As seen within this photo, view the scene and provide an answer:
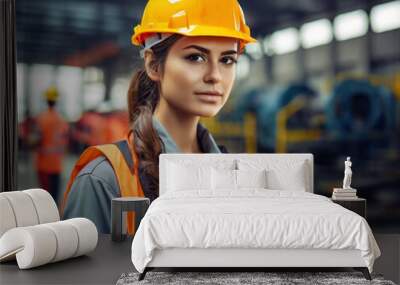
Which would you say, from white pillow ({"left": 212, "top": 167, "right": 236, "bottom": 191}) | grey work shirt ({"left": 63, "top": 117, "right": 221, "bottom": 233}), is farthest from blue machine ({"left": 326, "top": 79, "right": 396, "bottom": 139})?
white pillow ({"left": 212, "top": 167, "right": 236, "bottom": 191})

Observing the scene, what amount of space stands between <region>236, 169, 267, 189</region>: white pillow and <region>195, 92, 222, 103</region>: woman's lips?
1.02 m

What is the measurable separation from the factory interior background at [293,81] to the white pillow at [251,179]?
2.83ft

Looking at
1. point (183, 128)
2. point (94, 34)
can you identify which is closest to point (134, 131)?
point (183, 128)

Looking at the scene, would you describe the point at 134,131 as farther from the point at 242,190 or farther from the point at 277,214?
the point at 277,214

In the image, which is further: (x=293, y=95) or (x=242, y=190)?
(x=293, y=95)

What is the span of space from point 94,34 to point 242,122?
6.13ft

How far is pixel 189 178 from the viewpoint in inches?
241

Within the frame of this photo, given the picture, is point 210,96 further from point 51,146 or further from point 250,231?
point 250,231

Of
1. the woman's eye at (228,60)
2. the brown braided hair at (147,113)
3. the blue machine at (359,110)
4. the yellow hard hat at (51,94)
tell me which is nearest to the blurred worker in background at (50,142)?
the yellow hard hat at (51,94)

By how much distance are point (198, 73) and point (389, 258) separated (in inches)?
103

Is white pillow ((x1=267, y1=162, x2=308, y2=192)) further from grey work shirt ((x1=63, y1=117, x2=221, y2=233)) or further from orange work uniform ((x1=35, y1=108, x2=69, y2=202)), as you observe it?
orange work uniform ((x1=35, y1=108, x2=69, y2=202))

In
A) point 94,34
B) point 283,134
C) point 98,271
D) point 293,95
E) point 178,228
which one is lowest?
point 98,271

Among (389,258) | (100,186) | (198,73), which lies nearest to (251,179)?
(198,73)

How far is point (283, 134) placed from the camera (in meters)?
6.88
